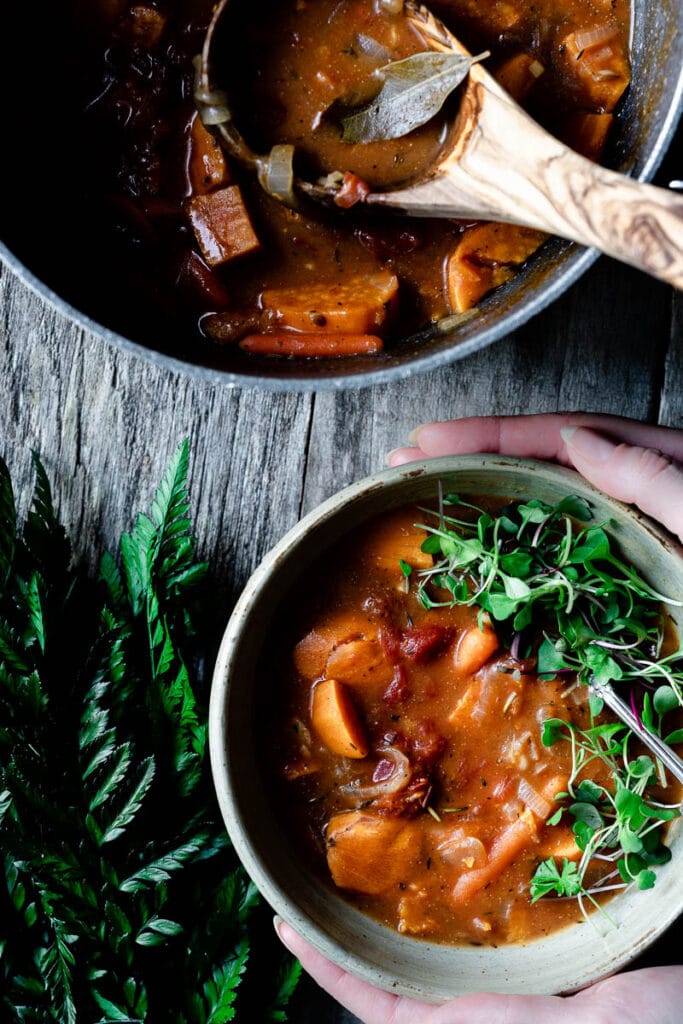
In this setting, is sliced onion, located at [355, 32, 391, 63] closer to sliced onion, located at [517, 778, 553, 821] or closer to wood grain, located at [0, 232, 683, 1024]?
wood grain, located at [0, 232, 683, 1024]

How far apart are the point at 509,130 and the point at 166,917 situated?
1.68 m

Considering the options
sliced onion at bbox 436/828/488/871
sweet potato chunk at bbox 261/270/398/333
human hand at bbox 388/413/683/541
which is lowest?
sliced onion at bbox 436/828/488/871

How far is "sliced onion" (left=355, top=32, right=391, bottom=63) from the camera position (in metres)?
1.92

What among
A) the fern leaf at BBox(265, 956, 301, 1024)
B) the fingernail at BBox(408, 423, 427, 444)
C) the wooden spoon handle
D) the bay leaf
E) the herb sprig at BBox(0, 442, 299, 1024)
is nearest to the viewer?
the wooden spoon handle

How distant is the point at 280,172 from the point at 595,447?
A: 82 centimetres

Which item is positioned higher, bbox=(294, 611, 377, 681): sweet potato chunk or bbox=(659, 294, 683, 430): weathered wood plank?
bbox=(659, 294, 683, 430): weathered wood plank

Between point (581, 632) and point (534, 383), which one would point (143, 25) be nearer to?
point (534, 383)

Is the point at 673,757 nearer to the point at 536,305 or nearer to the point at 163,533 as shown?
the point at 536,305

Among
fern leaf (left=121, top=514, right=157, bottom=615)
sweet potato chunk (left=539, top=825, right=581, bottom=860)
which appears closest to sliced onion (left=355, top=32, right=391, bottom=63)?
fern leaf (left=121, top=514, right=157, bottom=615)

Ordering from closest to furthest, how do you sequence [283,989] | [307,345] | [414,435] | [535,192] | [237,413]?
1. [535,192]
2. [307,345]
3. [283,989]
4. [414,435]
5. [237,413]

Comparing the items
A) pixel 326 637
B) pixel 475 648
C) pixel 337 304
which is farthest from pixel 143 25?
pixel 475 648

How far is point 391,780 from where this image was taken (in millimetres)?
2066

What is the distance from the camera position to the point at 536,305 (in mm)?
1729

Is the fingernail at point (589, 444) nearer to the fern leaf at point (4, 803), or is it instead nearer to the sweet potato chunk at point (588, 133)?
the sweet potato chunk at point (588, 133)
